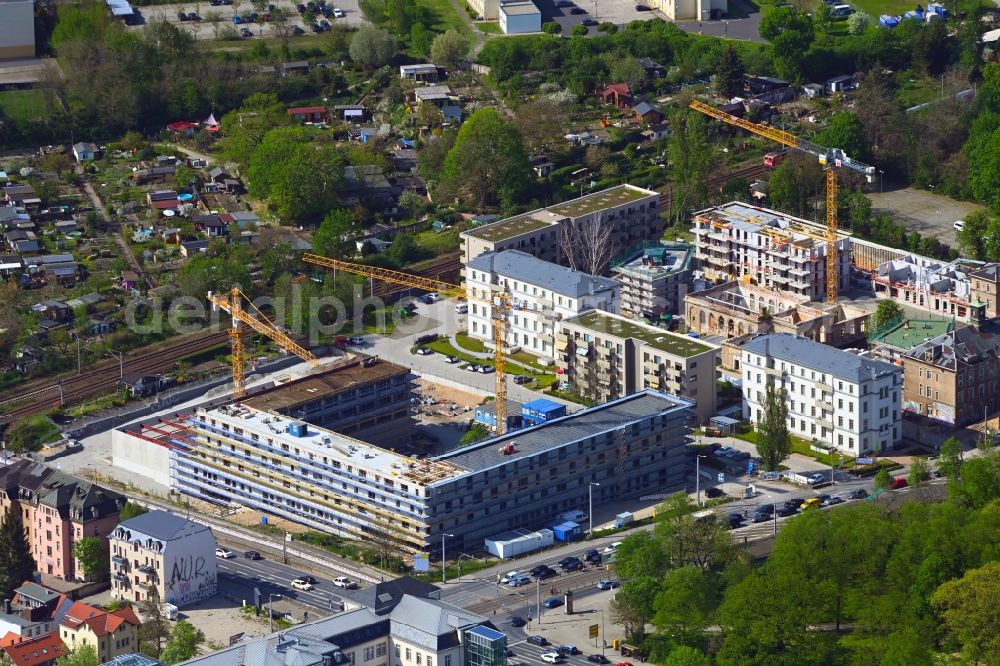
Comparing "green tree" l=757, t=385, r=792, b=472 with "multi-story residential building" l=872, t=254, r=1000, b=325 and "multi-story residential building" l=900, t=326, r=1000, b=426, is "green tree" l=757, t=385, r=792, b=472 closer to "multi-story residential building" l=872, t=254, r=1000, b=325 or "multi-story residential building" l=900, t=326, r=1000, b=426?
"multi-story residential building" l=900, t=326, r=1000, b=426

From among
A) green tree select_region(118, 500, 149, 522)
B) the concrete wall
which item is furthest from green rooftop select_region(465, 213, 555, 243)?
the concrete wall

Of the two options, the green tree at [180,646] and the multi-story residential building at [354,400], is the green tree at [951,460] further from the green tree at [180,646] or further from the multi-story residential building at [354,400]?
the green tree at [180,646]

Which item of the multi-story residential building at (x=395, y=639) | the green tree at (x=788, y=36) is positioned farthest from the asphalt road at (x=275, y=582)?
the green tree at (x=788, y=36)

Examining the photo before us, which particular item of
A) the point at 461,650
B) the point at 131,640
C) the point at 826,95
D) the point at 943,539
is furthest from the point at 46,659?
the point at 826,95

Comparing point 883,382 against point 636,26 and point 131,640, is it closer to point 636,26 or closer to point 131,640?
point 131,640

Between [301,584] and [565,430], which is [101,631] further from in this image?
[565,430]

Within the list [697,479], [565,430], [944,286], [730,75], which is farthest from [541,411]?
[730,75]
